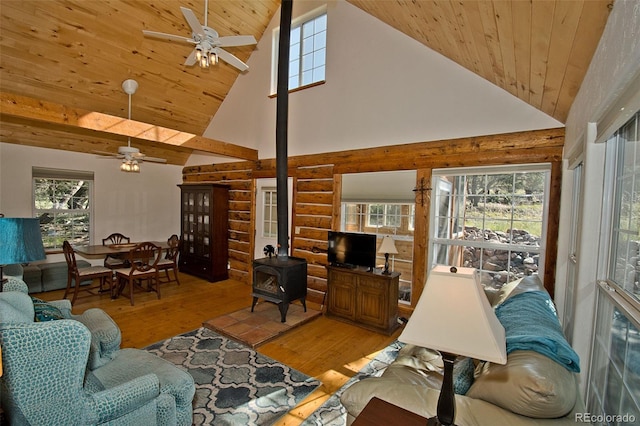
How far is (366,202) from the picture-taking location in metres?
4.41

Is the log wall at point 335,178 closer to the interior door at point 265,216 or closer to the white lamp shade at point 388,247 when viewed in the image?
the interior door at point 265,216

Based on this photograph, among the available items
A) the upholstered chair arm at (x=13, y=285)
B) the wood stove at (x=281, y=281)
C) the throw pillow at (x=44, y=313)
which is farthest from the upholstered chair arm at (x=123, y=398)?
the wood stove at (x=281, y=281)

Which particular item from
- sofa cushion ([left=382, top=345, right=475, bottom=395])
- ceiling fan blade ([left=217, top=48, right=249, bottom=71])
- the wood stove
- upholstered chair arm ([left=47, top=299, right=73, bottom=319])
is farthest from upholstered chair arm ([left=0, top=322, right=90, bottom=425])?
ceiling fan blade ([left=217, top=48, right=249, bottom=71])

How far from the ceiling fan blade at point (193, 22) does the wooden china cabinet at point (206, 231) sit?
11.7 feet

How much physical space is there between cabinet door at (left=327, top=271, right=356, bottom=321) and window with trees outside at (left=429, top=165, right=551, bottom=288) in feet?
3.77

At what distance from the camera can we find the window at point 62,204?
5574 millimetres

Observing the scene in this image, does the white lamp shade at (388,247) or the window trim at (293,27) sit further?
the window trim at (293,27)

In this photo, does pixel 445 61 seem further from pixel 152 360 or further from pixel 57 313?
pixel 57 313

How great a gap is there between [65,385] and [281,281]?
2.67m

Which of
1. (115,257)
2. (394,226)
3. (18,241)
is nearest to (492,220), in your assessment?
(394,226)

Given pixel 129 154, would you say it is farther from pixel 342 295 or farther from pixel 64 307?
pixel 342 295

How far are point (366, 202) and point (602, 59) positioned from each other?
10.0ft

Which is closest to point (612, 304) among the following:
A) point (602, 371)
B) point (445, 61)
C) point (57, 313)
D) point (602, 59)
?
point (602, 371)

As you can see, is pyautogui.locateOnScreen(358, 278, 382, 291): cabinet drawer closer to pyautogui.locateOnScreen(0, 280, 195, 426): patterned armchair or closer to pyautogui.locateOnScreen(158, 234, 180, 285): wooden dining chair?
pyautogui.locateOnScreen(0, 280, 195, 426): patterned armchair
